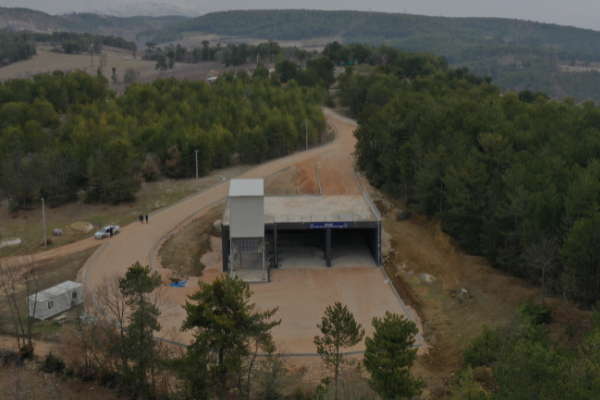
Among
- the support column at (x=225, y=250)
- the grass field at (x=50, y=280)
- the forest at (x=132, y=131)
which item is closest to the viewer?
the grass field at (x=50, y=280)

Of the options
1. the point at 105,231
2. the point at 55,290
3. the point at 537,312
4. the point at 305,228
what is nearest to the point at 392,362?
the point at 537,312

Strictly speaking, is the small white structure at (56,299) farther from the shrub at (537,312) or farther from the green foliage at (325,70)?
the green foliage at (325,70)

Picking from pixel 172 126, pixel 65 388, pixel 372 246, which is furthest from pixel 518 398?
pixel 172 126

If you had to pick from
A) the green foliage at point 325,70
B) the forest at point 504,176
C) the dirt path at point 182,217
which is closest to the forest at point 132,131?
the dirt path at point 182,217

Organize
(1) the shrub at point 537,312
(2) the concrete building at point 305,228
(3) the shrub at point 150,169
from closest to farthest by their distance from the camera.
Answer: (1) the shrub at point 537,312, (2) the concrete building at point 305,228, (3) the shrub at point 150,169

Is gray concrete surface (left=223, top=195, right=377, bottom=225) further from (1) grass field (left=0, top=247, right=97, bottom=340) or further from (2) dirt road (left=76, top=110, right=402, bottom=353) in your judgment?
(1) grass field (left=0, top=247, right=97, bottom=340)

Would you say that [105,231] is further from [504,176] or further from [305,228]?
[504,176]

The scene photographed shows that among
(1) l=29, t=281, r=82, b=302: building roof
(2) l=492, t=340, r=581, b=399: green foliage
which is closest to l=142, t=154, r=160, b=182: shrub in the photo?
(1) l=29, t=281, r=82, b=302: building roof
